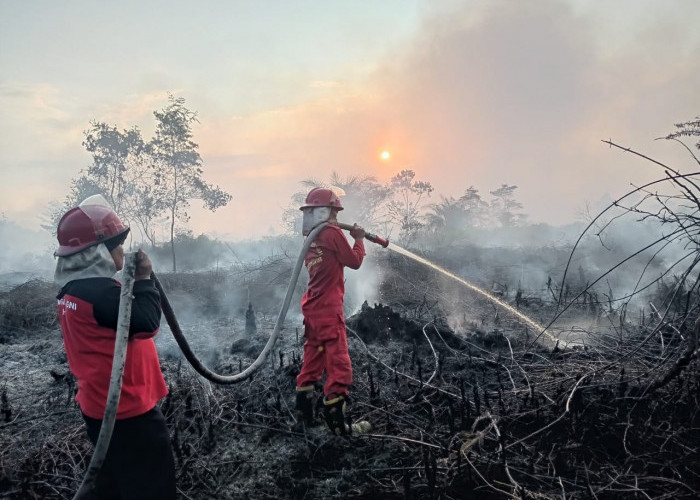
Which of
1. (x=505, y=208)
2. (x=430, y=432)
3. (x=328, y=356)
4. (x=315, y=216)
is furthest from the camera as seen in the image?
(x=505, y=208)

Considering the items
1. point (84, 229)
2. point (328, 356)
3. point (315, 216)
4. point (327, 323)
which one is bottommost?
point (328, 356)

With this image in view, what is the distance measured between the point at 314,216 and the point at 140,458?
9.13 ft

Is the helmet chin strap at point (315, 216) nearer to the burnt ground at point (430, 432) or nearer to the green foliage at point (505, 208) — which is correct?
the burnt ground at point (430, 432)

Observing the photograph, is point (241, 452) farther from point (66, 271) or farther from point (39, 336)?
point (39, 336)

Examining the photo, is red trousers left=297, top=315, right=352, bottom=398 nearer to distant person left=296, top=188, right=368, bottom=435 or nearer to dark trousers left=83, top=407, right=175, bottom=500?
distant person left=296, top=188, right=368, bottom=435

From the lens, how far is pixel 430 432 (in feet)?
12.9

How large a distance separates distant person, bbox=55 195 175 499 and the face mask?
7.52 ft

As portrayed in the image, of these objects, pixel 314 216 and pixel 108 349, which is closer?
pixel 108 349

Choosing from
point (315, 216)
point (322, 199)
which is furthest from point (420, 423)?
point (322, 199)

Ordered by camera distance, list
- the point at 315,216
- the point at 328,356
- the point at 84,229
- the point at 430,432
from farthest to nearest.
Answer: the point at 315,216 < the point at 328,356 < the point at 430,432 < the point at 84,229

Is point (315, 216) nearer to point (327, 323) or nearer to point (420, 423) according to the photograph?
point (327, 323)

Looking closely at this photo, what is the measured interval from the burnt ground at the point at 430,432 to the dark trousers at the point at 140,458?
3.46 ft

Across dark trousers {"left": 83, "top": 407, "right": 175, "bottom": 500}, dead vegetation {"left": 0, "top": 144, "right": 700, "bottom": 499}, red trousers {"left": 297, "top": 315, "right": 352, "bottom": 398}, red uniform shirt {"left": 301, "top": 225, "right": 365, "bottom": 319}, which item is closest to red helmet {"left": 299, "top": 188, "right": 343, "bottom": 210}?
red uniform shirt {"left": 301, "top": 225, "right": 365, "bottom": 319}

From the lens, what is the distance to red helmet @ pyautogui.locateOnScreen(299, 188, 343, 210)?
4617mm
